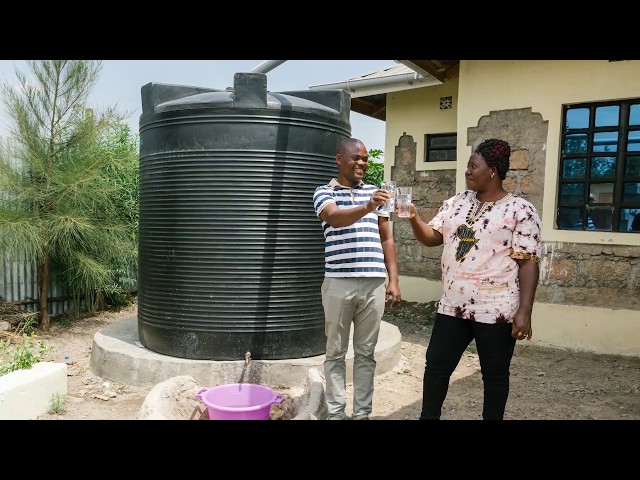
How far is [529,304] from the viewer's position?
2.30 m

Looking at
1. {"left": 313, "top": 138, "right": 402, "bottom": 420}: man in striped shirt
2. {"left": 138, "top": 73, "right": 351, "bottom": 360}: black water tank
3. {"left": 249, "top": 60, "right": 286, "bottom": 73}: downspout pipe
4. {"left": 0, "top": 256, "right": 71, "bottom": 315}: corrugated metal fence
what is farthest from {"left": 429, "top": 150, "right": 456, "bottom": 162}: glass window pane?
{"left": 0, "top": 256, "right": 71, "bottom": 315}: corrugated metal fence

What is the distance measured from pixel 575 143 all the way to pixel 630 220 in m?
1.00

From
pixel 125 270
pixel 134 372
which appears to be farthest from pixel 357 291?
pixel 125 270

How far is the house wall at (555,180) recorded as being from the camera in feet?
16.8

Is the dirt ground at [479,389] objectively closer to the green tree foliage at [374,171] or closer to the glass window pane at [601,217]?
the glass window pane at [601,217]

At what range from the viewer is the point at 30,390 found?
317 centimetres

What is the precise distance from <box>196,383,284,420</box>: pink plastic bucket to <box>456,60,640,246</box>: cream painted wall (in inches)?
156

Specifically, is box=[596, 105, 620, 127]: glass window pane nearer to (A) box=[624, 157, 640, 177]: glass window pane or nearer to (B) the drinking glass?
(A) box=[624, 157, 640, 177]: glass window pane

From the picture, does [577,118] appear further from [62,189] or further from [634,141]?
[62,189]

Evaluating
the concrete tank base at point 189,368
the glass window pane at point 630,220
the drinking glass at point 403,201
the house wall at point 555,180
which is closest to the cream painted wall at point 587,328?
the house wall at point 555,180

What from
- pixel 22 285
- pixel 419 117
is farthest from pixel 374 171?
pixel 22 285

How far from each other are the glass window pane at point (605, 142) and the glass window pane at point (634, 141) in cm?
13

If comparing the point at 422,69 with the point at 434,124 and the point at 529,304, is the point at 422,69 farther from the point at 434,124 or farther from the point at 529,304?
the point at 529,304

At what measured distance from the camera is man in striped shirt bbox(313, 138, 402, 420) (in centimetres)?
270
